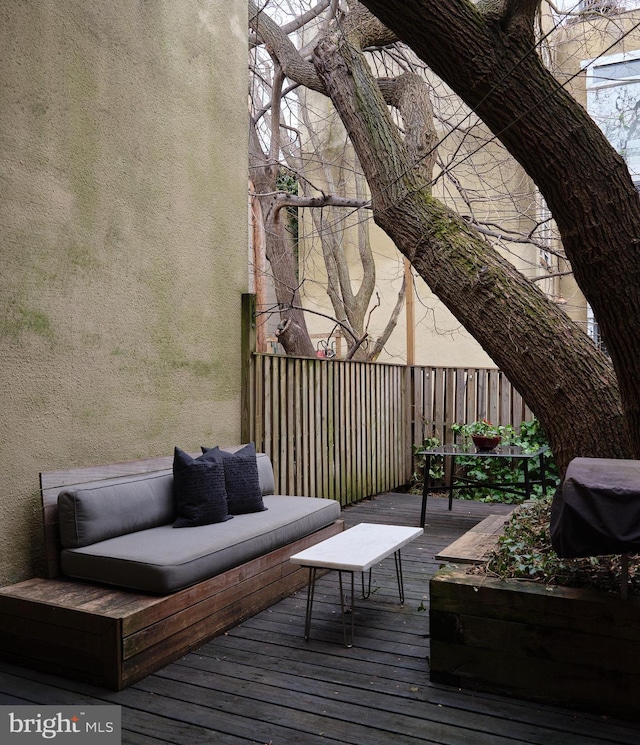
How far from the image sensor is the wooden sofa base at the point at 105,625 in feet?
9.39

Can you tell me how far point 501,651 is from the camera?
2775 millimetres

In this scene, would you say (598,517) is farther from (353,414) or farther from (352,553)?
(353,414)

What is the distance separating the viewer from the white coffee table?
3.33 m

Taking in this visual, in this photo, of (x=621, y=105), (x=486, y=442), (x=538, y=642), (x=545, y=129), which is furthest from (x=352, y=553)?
(x=621, y=105)

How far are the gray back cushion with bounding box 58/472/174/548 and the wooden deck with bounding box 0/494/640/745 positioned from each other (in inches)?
27.4

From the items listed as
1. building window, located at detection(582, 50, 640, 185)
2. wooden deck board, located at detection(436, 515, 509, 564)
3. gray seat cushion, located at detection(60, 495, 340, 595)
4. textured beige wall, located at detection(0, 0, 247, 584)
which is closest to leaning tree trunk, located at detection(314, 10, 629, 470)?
wooden deck board, located at detection(436, 515, 509, 564)

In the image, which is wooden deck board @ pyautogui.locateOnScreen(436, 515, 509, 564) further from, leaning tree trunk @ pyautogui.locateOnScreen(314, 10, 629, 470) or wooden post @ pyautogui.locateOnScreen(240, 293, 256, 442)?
wooden post @ pyautogui.locateOnScreen(240, 293, 256, 442)

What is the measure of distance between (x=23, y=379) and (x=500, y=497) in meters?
5.66

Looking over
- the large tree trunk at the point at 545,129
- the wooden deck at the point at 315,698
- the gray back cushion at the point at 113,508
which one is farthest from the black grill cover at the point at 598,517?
the gray back cushion at the point at 113,508

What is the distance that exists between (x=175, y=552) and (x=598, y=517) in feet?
6.48

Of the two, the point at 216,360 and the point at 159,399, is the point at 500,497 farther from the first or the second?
the point at 159,399

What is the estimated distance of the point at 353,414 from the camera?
726 centimetres

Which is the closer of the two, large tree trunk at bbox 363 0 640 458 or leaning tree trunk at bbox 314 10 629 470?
large tree trunk at bbox 363 0 640 458

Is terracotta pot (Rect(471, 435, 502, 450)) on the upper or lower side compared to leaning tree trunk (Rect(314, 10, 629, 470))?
lower
